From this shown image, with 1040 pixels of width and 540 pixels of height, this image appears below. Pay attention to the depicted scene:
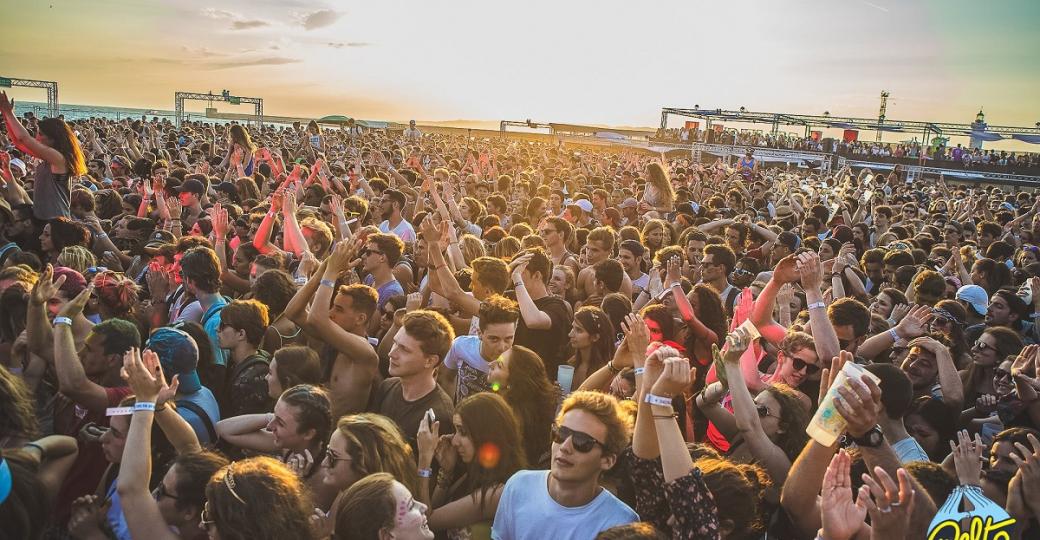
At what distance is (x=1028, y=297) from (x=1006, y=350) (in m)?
2.51

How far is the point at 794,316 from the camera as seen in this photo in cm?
591

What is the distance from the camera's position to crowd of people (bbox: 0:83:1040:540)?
256 cm

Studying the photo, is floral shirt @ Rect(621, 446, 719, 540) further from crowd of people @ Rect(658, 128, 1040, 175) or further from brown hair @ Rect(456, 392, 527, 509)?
crowd of people @ Rect(658, 128, 1040, 175)

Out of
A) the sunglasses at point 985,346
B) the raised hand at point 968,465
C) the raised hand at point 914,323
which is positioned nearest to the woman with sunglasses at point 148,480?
the raised hand at point 968,465

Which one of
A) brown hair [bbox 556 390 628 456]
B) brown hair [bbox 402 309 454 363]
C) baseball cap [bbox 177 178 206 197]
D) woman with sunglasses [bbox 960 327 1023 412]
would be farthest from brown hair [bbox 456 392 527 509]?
baseball cap [bbox 177 178 206 197]

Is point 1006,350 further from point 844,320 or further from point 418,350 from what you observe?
point 418,350

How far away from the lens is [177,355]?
3.52 meters

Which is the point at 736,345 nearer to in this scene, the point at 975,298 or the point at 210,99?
the point at 975,298

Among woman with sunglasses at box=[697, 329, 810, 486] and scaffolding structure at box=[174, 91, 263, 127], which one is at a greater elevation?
scaffolding structure at box=[174, 91, 263, 127]

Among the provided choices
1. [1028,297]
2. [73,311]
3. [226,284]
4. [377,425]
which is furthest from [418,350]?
[1028,297]

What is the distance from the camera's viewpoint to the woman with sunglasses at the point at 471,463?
3.04 meters

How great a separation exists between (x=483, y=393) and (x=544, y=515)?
72 centimetres

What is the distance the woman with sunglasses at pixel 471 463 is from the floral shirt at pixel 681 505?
70 centimetres

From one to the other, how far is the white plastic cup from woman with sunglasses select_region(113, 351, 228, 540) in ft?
7.26
